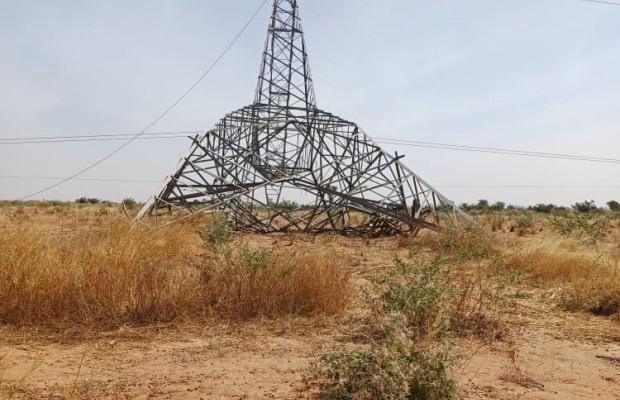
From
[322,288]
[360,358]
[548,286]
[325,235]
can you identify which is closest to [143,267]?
[322,288]

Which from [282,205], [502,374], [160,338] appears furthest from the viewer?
[282,205]

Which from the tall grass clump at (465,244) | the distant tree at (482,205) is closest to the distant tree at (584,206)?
the distant tree at (482,205)

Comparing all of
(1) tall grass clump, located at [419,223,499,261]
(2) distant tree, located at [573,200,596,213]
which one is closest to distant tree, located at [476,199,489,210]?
(2) distant tree, located at [573,200,596,213]

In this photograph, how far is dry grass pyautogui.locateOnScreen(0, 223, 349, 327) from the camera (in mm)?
5316

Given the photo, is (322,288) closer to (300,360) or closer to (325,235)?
(300,360)

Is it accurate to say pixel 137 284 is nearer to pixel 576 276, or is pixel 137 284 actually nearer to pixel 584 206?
pixel 576 276

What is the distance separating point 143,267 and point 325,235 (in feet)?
32.8

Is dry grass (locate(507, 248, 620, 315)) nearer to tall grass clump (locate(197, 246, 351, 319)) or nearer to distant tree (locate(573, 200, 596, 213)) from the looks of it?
tall grass clump (locate(197, 246, 351, 319))

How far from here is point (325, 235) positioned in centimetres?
1571

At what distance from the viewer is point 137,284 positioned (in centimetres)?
565

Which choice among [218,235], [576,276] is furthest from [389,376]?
[576,276]

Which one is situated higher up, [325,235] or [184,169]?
[184,169]

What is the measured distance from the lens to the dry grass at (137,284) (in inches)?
209

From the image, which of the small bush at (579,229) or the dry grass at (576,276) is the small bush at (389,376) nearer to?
the dry grass at (576,276)
